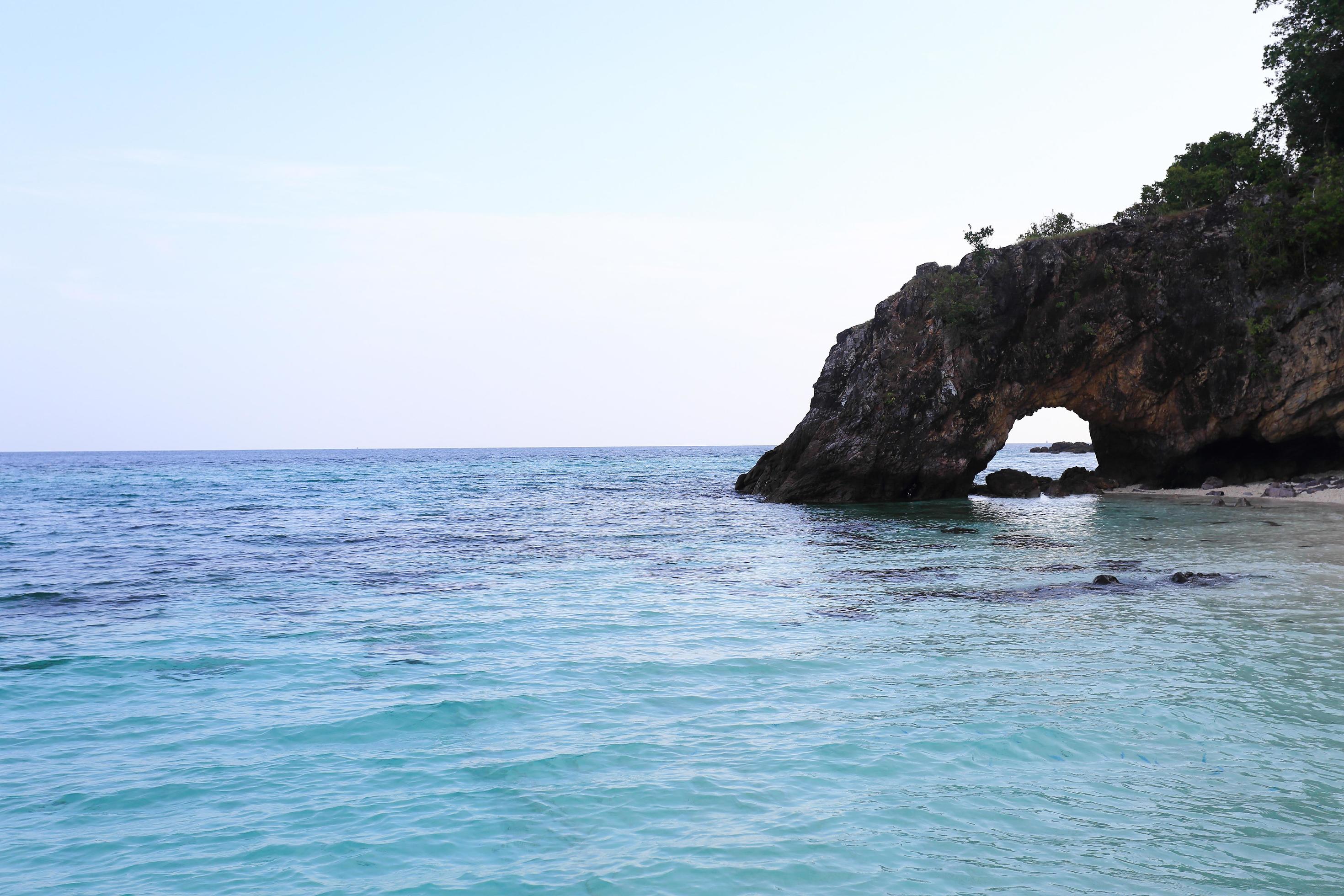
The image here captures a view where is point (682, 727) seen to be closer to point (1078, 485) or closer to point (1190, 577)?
point (1190, 577)

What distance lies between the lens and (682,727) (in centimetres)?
722

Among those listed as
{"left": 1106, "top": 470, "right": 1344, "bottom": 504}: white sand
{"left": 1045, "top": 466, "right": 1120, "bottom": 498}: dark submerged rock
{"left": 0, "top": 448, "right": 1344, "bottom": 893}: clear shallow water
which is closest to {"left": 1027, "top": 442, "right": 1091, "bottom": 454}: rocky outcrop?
{"left": 1045, "top": 466, "right": 1120, "bottom": 498}: dark submerged rock

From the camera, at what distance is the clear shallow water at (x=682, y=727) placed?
4.99 metres

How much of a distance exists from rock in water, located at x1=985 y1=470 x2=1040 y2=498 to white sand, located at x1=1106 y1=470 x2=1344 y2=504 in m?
2.88

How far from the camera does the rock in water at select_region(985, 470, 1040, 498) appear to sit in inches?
1359

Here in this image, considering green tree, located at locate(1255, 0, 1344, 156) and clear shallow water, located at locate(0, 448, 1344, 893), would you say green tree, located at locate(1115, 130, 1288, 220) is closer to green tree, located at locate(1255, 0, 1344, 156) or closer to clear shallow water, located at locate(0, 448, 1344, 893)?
green tree, located at locate(1255, 0, 1344, 156)

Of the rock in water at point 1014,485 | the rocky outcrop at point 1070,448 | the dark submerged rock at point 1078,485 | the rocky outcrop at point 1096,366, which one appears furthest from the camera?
the rocky outcrop at point 1070,448

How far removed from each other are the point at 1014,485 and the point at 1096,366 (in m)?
A: 6.36

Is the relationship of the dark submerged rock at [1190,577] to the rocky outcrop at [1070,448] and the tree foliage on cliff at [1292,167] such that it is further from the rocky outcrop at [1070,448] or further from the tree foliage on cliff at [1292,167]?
the rocky outcrop at [1070,448]

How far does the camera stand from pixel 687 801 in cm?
575

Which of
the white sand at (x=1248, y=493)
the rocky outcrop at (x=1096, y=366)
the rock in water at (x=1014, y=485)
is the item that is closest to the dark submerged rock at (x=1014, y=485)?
the rock in water at (x=1014, y=485)

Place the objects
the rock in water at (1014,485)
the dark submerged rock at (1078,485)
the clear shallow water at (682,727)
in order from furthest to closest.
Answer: the rock in water at (1014,485)
the dark submerged rock at (1078,485)
the clear shallow water at (682,727)

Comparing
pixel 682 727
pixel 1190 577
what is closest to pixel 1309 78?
pixel 1190 577

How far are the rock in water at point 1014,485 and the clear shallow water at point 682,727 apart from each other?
17.3 metres
